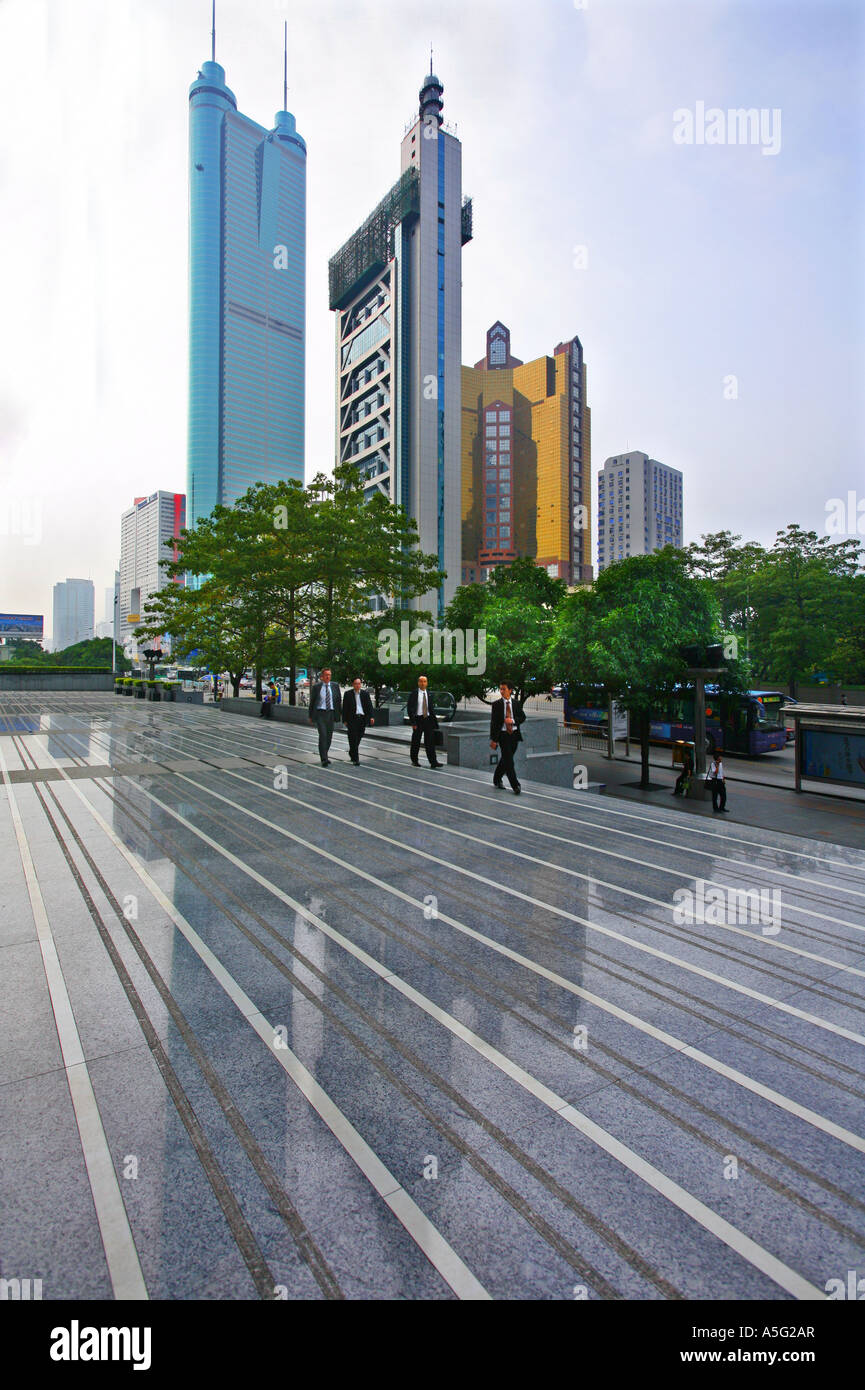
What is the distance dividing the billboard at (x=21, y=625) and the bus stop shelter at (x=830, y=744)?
128 meters

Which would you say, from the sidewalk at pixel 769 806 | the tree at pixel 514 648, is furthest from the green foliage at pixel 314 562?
the sidewalk at pixel 769 806

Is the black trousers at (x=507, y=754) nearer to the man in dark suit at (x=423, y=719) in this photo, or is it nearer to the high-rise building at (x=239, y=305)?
the man in dark suit at (x=423, y=719)

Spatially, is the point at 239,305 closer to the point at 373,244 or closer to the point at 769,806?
the point at 373,244

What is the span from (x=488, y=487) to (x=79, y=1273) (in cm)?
14073

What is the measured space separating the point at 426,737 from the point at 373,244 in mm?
118710

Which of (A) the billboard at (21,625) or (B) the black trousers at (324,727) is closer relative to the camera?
(B) the black trousers at (324,727)

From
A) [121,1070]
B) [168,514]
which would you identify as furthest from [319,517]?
[168,514]

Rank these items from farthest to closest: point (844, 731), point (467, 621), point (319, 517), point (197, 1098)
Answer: point (467, 621), point (319, 517), point (844, 731), point (197, 1098)

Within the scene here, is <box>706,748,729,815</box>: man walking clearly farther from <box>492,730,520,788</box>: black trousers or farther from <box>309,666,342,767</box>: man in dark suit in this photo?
<box>309,666,342,767</box>: man in dark suit

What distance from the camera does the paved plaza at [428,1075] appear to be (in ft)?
7.95

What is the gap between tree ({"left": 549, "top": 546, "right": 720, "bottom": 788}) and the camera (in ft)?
63.6

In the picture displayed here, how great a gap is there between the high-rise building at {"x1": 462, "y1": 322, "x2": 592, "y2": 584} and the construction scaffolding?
3155 centimetres
